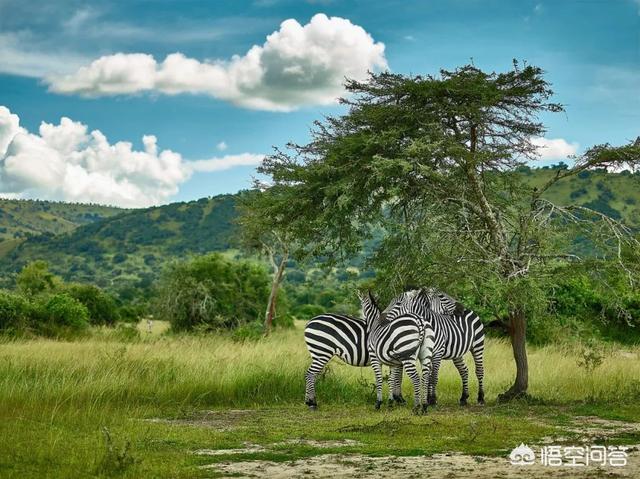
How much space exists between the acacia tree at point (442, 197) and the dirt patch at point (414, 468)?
6508 millimetres

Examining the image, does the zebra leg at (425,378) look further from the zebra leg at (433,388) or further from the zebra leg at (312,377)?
the zebra leg at (312,377)

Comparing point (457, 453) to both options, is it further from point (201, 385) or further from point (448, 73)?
point (448, 73)

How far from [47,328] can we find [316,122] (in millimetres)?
16254

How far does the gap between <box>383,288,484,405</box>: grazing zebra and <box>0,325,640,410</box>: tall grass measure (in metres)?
1.30

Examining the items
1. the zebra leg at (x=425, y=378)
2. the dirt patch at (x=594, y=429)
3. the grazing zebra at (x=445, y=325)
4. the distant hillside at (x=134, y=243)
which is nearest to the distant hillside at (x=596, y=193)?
the distant hillside at (x=134, y=243)

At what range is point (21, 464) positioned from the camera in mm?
9039

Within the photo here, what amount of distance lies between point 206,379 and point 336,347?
2.81 m

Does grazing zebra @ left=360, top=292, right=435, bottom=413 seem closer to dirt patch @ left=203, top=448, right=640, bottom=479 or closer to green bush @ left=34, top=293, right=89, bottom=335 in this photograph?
dirt patch @ left=203, top=448, right=640, bottom=479

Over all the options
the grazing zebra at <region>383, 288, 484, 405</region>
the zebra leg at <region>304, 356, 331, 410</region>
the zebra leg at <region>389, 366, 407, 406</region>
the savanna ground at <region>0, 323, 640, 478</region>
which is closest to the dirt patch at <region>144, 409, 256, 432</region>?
the savanna ground at <region>0, 323, 640, 478</region>

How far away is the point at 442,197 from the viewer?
669 inches

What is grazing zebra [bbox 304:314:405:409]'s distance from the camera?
1569 cm

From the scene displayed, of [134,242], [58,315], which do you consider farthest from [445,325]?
[134,242]

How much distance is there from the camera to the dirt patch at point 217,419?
12.9 meters

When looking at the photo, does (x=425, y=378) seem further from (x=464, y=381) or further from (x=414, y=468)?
(x=414, y=468)
